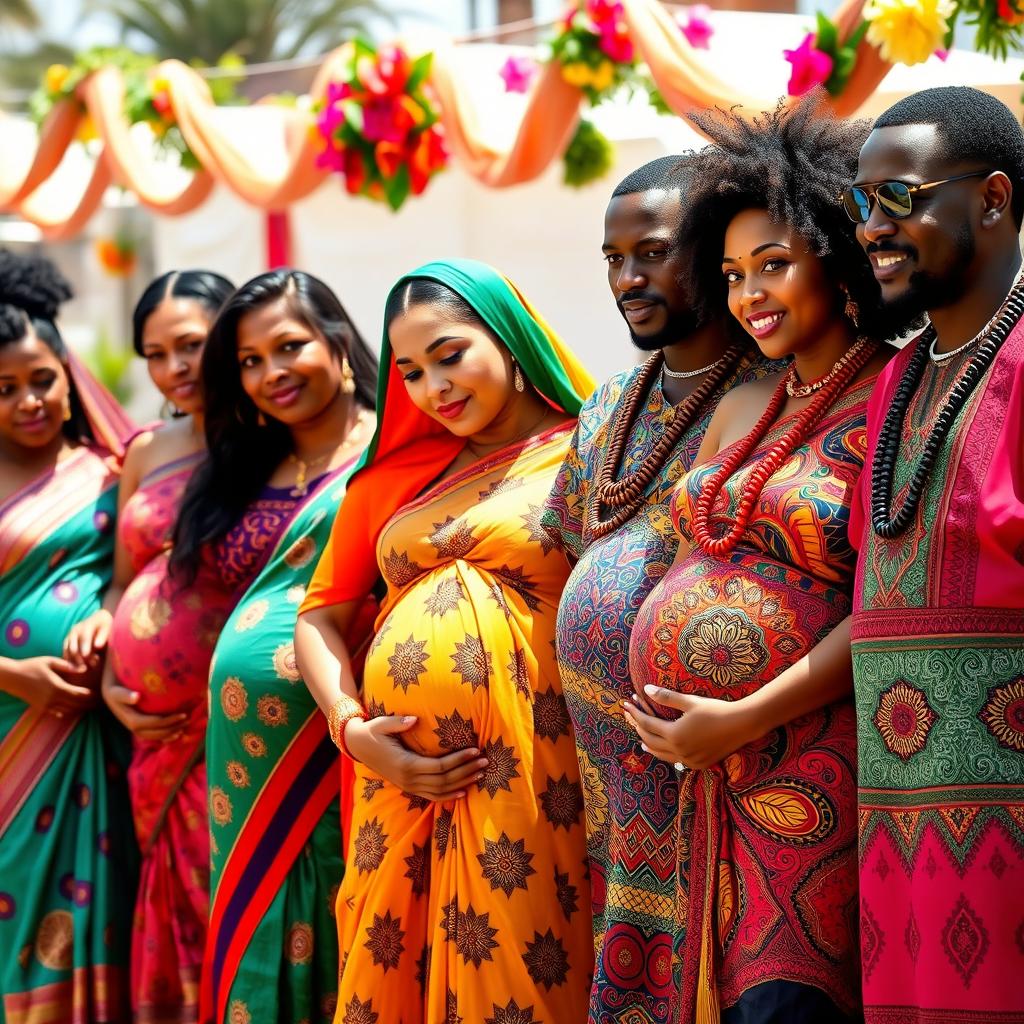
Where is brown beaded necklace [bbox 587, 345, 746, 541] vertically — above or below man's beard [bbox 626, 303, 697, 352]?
below

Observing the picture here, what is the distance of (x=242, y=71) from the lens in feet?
29.4

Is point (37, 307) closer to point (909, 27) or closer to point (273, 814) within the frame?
point (273, 814)

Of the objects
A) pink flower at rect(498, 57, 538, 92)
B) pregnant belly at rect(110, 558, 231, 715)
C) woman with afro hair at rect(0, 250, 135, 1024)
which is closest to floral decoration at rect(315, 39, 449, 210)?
pink flower at rect(498, 57, 538, 92)

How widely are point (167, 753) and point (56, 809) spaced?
1.77 feet

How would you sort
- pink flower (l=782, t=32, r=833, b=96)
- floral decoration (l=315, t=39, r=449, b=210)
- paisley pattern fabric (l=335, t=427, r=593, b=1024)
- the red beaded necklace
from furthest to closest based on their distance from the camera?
1. floral decoration (l=315, t=39, r=449, b=210)
2. pink flower (l=782, t=32, r=833, b=96)
3. paisley pattern fabric (l=335, t=427, r=593, b=1024)
4. the red beaded necklace

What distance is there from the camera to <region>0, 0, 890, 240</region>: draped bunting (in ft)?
16.2

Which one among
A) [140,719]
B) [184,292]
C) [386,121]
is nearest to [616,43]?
[386,121]

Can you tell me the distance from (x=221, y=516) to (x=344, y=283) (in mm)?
7239

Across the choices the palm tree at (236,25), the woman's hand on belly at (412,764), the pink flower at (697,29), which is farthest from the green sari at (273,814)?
the palm tree at (236,25)

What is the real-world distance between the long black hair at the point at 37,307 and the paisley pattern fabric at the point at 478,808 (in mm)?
1920

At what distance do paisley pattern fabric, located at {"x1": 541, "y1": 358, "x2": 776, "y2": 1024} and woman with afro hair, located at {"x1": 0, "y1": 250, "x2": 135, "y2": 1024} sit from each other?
82.3 inches

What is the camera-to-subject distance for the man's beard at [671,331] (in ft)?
10.7

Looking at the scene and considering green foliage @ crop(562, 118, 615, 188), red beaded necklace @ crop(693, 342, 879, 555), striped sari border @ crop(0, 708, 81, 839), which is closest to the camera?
red beaded necklace @ crop(693, 342, 879, 555)

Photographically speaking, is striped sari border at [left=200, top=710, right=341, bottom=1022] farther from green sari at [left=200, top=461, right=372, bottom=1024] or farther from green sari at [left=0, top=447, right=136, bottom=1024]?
green sari at [left=0, top=447, right=136, bottom=1024]
